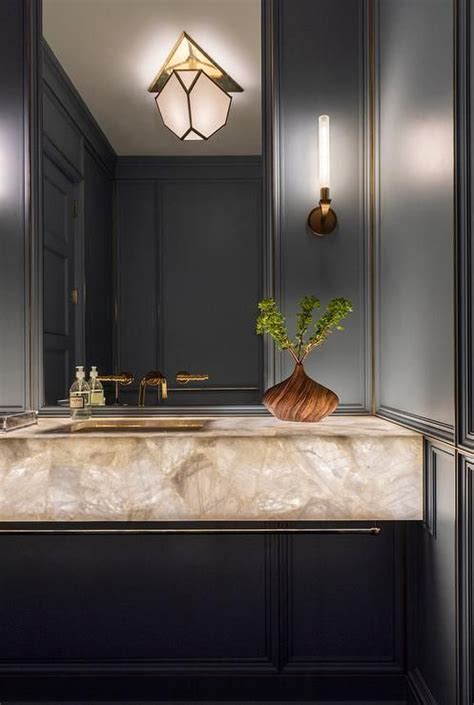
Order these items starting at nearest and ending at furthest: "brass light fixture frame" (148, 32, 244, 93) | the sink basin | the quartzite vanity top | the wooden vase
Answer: the quartzite vanity top
the wooden vase
the sink basin
"brass light fixture frame" (148, 32, 244, 93)

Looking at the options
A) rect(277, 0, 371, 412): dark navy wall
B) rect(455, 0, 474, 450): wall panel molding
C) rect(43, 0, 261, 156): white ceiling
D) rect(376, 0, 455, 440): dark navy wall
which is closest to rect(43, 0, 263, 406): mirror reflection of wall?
rect(43, 0, 261, 156): white ceiling

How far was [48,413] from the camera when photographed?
1.95 meters

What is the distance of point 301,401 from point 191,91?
1124 mm

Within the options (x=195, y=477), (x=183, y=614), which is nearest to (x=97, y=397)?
(x=195, y=477)

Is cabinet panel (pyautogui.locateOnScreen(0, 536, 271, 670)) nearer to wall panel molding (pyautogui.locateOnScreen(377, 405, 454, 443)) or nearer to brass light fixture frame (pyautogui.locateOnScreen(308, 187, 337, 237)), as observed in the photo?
wall panel molding (pyautogui.locateOnScreen(377, 405, 454, 443))

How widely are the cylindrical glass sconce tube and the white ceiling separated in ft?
0.70

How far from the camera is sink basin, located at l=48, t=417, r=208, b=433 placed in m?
1.81

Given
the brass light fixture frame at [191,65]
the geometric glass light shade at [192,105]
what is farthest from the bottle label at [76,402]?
the brass light fixture frame at [191,65]

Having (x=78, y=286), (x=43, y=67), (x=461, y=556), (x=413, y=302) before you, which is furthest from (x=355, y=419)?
(x=43, y=67)

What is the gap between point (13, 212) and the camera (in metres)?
1.95

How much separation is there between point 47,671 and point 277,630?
2.56 ft

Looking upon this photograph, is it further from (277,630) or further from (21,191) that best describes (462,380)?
(21,191)

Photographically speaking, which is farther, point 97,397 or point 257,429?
point 97,397

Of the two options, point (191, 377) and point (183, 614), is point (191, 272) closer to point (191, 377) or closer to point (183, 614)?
point (191, 377)
